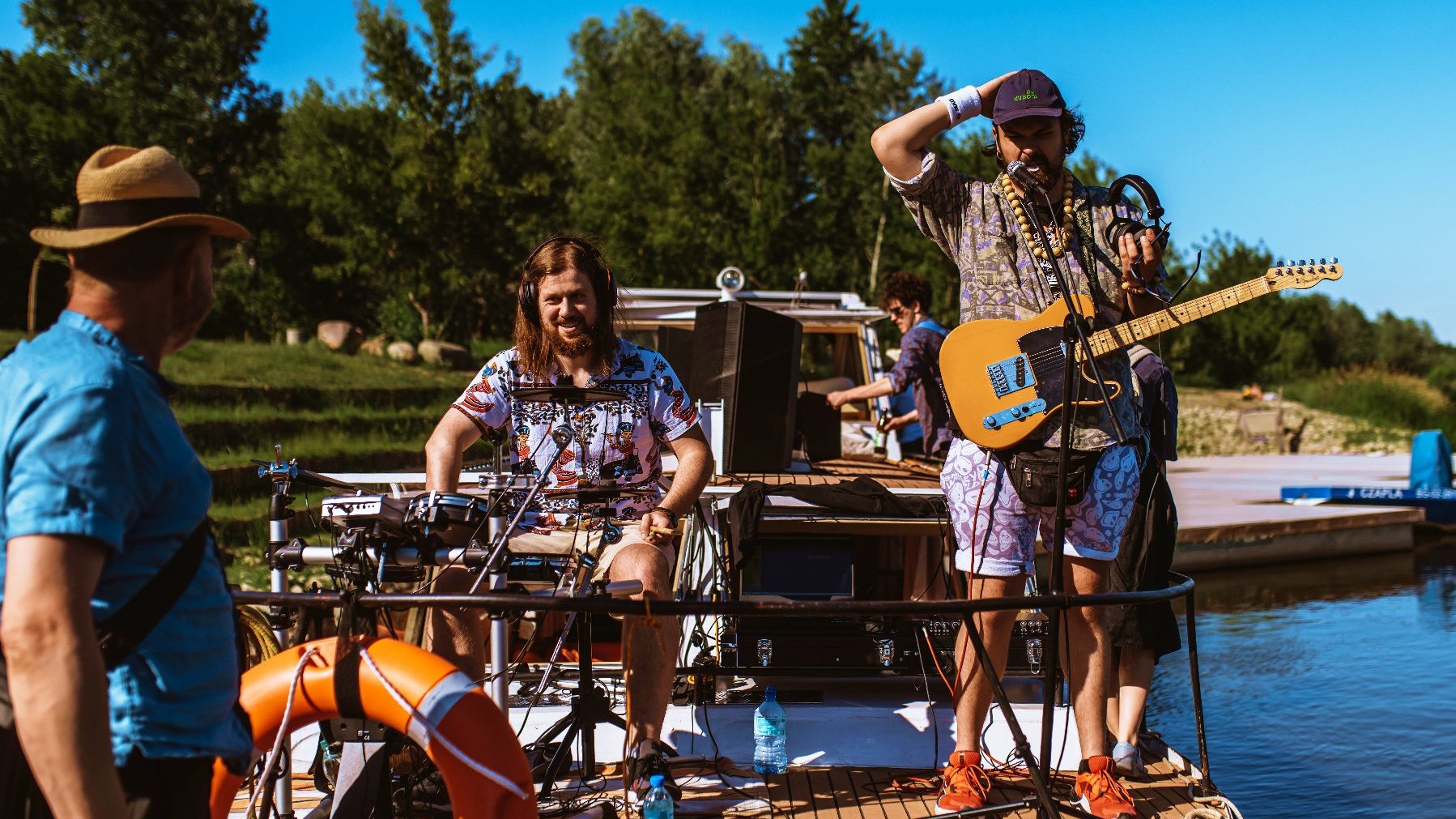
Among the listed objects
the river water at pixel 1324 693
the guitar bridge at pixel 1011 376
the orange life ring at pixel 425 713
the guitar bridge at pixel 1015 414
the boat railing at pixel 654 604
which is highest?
the guitar bridge at pixel 1011 376

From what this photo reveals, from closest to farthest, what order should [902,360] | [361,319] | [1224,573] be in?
[902,360]
[1224,573]
[361,319]

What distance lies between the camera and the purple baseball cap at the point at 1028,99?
3.51 m

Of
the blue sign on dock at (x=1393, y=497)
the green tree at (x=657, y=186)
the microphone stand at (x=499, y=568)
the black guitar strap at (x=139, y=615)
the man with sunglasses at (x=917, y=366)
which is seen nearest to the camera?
the black guitar strap at (x=139, y=615)

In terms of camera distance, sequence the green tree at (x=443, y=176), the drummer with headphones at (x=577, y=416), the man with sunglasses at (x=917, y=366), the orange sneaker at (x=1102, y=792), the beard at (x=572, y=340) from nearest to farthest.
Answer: the orange sneaker at (x=1102, y=792) → the drummer with headphones at (x=577, y=416) → the beard at (x=572, y=340) → the man with sunglasses at (x=917, y=366) → the green tree at (x=443, y=176)

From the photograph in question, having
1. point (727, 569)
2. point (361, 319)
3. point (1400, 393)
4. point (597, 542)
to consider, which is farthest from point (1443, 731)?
point (361, 319)

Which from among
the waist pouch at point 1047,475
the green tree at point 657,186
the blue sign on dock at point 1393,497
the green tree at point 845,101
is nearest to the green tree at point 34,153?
the green tree at point 657,186

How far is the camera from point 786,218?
3328cm

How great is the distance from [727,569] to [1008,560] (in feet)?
6.06

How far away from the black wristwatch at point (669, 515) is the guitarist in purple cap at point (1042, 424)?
0.85 m

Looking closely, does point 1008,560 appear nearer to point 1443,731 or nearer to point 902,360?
point 902,360

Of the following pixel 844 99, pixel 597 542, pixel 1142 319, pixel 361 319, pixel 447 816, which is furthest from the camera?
pixel 844 99

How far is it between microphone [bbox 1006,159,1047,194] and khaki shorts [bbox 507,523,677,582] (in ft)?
4.93

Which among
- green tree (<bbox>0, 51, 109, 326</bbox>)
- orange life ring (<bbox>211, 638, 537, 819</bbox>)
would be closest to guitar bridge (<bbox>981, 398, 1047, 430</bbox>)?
orange life ring (<bbox>211, 638, 537, 819</bbox>)

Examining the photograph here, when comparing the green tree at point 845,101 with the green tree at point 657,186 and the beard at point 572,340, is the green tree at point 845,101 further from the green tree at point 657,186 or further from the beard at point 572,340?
the beard at point 572,340
